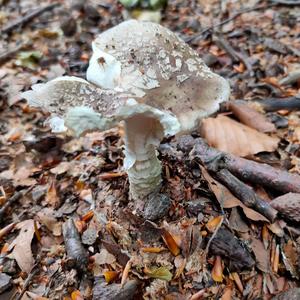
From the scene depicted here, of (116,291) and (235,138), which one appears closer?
(116,291)

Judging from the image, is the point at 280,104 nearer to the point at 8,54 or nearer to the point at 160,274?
the point at 160,274

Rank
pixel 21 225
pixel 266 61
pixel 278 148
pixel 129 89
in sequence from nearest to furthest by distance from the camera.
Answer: pixel 129 89 → pixel 21 225 → pixel 278 148 → pixel 266 61

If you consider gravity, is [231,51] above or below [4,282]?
above

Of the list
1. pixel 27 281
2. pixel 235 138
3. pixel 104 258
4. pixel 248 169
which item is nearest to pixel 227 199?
pixel 248 169

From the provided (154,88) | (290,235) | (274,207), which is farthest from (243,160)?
(154,88)

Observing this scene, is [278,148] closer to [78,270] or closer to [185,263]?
[185,263]

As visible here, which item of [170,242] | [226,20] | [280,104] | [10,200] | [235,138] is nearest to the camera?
[170,242]
